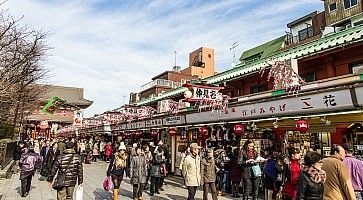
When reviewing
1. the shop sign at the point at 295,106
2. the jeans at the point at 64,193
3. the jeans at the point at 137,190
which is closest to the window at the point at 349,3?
the shop sign at the point at 295,106

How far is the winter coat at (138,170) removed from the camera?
31.7 ft

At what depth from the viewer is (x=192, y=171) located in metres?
8.47

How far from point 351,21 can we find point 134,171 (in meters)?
22.3

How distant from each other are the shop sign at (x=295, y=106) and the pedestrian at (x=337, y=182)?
3.34 m

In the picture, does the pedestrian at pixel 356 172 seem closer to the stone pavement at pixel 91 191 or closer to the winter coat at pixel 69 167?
the stone pavement at pixel 91 191

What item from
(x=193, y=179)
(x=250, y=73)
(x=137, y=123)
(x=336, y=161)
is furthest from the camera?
(x=137, y=123)

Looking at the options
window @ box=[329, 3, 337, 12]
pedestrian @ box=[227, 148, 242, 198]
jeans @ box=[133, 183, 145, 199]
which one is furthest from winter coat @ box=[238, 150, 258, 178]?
window @ box=[329, 3, 337, 12]

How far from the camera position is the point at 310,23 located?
2991 cm

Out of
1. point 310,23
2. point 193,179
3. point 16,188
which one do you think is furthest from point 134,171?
point 310,23

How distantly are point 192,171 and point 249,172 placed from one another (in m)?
2.26

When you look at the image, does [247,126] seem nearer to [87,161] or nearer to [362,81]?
[362,81]

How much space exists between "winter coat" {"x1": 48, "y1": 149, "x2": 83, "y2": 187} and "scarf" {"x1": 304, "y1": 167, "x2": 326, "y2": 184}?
5465mm

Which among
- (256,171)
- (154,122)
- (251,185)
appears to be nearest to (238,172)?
(251,185)

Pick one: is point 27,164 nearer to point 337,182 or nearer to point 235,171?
point 235,171
